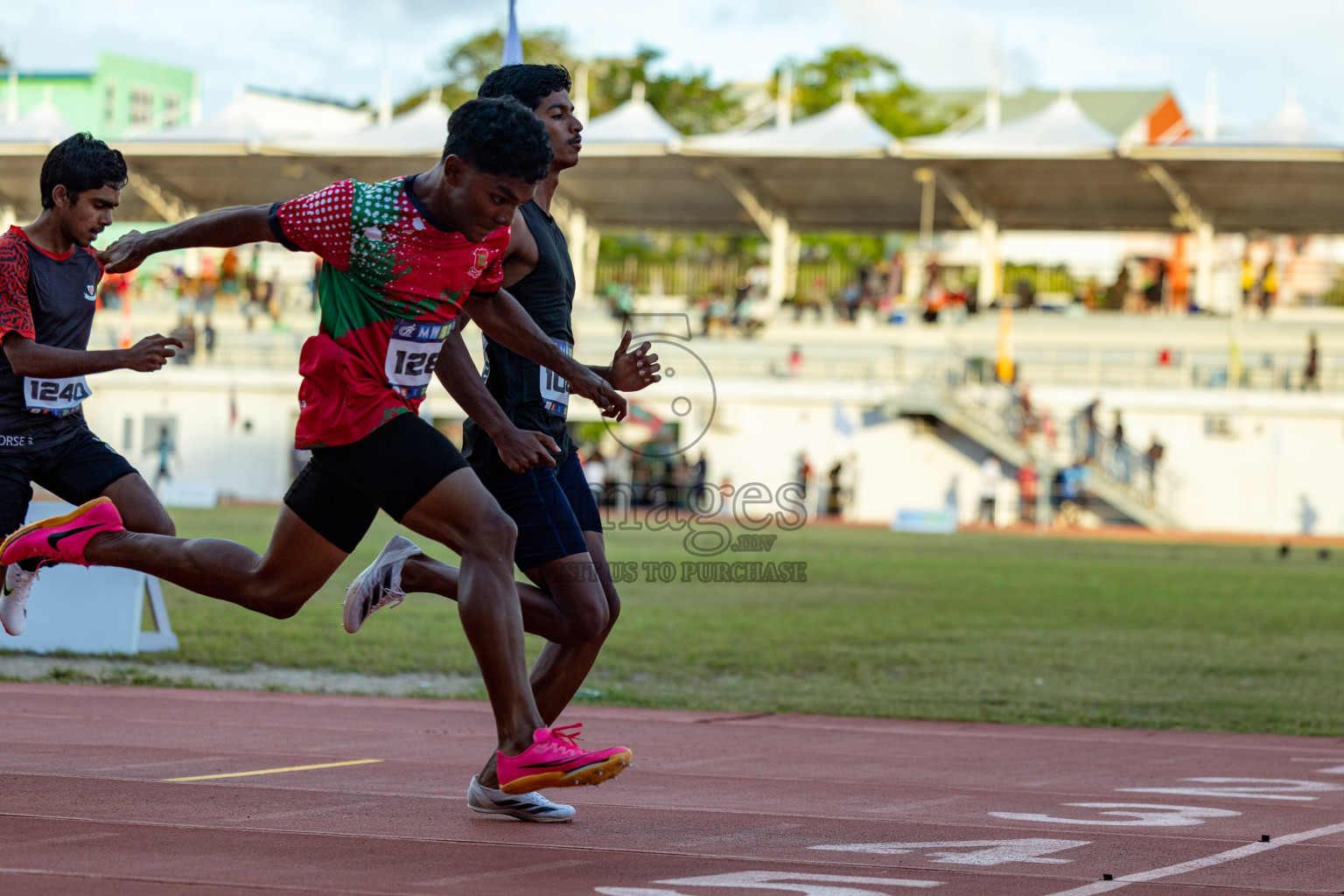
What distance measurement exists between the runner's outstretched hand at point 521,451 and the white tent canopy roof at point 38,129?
1968 inches

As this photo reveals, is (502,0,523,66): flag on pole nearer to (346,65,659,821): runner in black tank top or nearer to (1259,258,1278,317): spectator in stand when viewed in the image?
(346,65,659,821): runner in black tank top

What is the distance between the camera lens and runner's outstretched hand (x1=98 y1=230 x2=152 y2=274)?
5086 mm

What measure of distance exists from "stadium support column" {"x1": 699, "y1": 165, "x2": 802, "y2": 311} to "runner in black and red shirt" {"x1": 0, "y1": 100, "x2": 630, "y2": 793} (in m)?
43.7

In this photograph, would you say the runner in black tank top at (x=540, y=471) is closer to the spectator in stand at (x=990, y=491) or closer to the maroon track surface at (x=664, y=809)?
the maroon track surface at (x=664, y=809)

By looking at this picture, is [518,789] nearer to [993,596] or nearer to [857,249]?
[993,596]

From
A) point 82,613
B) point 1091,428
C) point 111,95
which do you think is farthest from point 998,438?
point 111,95

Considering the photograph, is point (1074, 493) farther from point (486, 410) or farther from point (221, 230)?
point (221, 230)

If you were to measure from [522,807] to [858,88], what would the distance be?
64801 millimetres

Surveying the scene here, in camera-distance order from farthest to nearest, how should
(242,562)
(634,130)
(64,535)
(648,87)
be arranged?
1. (648,87)
2. (634,130)
3. (64,535)
4. (242,562)

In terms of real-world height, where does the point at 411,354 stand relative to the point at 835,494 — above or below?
above

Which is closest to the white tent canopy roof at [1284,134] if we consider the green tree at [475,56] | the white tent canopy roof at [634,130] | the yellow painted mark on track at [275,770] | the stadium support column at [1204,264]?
the stadium support column at [1204,264]

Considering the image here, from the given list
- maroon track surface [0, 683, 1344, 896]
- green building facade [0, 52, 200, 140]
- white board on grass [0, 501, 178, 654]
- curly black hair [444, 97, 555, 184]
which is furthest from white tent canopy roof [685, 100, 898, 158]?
curly black hair [444, 97, 555, 184]

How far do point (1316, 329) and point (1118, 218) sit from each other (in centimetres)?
784

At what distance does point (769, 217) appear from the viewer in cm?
5022
